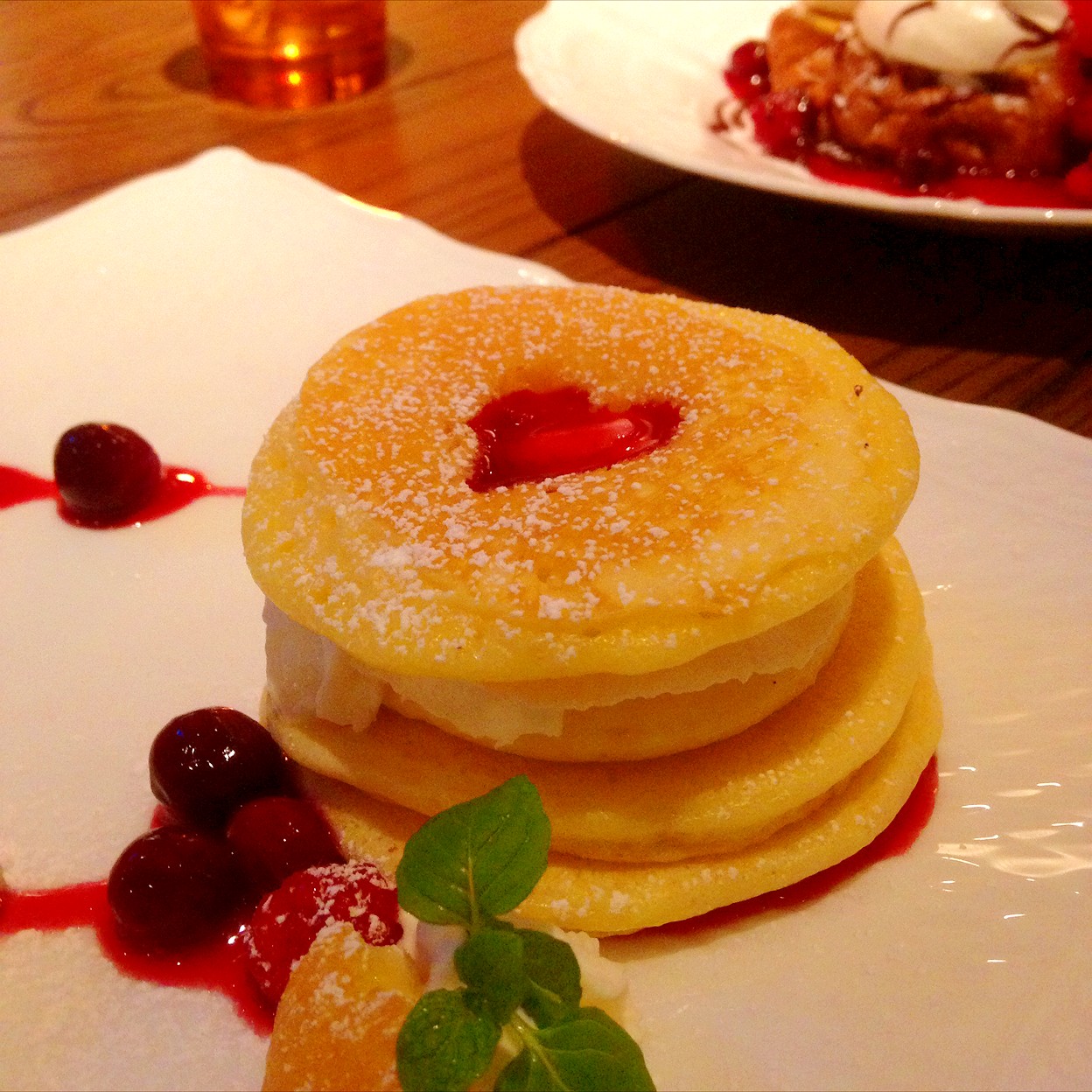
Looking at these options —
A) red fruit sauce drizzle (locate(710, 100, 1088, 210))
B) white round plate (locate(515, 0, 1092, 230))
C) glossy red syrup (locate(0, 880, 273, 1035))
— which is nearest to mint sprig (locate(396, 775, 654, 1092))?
glossy red syrup (locate(0, 880, 273, 1035))

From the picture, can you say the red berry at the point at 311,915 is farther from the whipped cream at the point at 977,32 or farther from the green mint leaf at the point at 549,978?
the whipped cream at the point at 977,32

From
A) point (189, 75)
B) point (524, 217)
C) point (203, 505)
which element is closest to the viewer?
point (203, 505)

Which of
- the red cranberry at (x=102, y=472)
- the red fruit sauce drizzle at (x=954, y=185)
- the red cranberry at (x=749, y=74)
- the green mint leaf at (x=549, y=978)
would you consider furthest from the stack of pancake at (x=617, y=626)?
the red cranberry at (x=749, y=74)

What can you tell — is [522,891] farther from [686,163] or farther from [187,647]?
[686,163]

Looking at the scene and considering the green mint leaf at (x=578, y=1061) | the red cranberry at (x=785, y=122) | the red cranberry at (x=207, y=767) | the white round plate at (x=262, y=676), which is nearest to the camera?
the green mint leaf at (x=578, y=1061)

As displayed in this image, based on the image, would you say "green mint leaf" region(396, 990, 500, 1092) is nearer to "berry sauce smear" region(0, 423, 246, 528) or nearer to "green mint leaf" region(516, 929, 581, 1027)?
"green mint leaf" region(516, 929, 581, 1027)

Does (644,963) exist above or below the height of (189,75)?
below

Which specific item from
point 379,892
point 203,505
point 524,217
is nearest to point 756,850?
point 379,892
